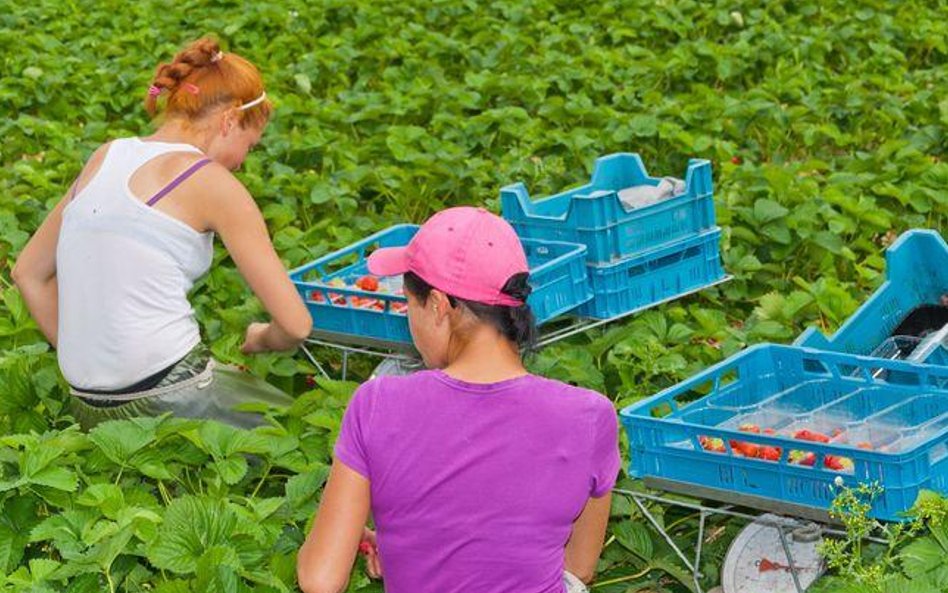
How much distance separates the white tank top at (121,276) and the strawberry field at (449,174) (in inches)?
11.3

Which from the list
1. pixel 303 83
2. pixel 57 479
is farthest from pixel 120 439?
pixel 303 83

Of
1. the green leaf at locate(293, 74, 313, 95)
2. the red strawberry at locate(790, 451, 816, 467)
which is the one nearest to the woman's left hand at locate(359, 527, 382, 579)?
the red strawberry at locate(790, 451, 816, 467)

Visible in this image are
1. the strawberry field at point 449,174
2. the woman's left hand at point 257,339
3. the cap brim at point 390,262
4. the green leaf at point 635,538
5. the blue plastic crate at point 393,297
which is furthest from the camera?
the blue plastic crate at point 393,297

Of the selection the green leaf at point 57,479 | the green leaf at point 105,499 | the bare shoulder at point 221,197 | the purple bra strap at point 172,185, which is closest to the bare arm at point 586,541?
the green leaf at point 105,499

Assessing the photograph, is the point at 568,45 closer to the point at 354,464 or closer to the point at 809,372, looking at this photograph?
the point at 809,372

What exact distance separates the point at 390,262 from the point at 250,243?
1.16 metres

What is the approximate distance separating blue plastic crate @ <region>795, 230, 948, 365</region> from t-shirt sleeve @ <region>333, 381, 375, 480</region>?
1893mm

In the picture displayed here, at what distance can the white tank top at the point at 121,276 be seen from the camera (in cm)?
435

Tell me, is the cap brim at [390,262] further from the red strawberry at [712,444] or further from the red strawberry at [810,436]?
the red strawberry at [810,436]

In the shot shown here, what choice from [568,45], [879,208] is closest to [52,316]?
[879,208]

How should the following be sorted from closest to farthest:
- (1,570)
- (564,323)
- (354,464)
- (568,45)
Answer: (354,464) → (1,570) → (564,323) → (568,45)

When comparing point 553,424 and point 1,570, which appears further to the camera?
point 1,570

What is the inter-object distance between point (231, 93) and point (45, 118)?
5.58m

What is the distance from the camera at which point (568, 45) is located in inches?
451
